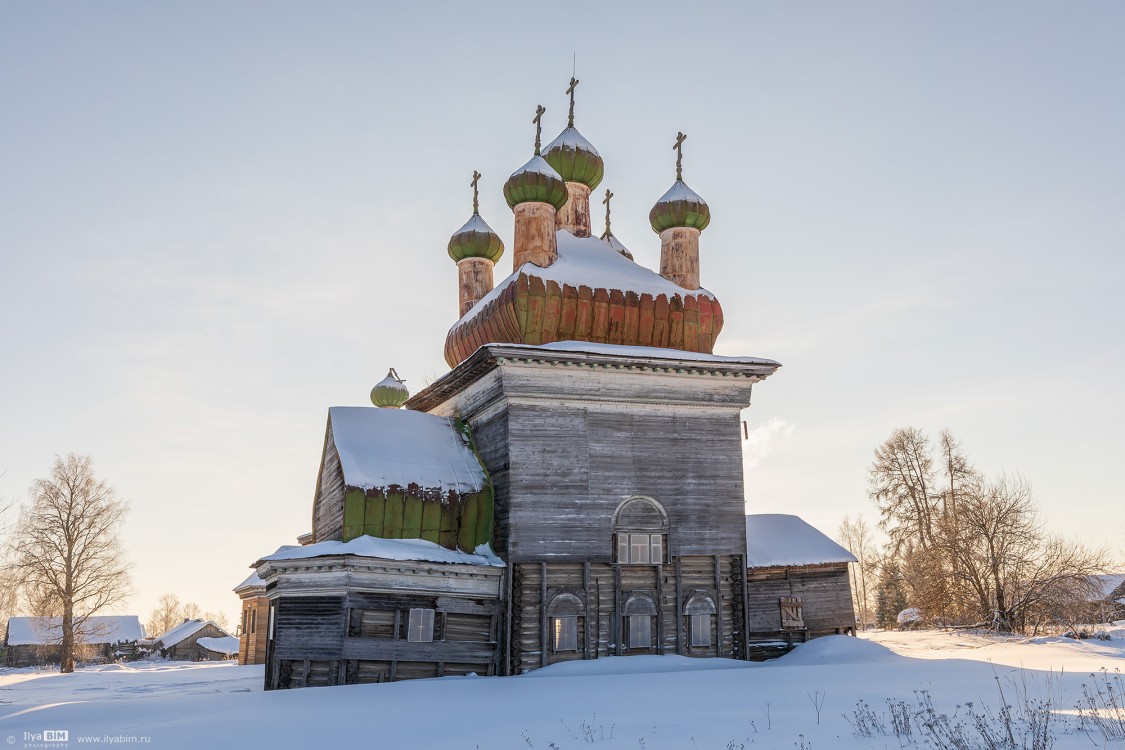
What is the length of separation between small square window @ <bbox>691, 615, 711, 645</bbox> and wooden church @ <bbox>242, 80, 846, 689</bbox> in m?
0.02

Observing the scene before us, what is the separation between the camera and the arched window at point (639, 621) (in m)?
21.6

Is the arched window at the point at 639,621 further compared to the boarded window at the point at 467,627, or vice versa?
the arched window at the point at 639,621

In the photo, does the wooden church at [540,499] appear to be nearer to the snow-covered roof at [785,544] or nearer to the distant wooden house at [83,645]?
the snow-covered roof at [785,544]

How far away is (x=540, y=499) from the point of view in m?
21.4

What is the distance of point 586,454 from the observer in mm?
22000

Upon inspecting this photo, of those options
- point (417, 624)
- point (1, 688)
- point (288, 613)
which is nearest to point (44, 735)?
point (288, 613)

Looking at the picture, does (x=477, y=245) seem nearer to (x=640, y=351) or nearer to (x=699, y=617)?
(x=640, y=351)

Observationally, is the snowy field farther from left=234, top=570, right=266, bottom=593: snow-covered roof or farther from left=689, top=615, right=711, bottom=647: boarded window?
left=234, top=570, right=266, bottom=593: snow-covered roof

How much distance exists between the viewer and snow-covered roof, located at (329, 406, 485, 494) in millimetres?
21047

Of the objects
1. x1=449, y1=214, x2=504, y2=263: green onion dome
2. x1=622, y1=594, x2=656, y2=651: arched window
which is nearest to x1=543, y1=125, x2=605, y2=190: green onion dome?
x1=449, y1=214, x2=504, y2=263: green onion dome

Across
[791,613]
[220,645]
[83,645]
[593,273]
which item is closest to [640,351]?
[593,273]

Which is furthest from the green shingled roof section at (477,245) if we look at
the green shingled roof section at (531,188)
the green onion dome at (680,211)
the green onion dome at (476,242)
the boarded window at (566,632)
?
the boarded window at (566,632)

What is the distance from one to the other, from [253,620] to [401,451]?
18792 millimetres

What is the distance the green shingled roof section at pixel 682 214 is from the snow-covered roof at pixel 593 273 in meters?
1.55
